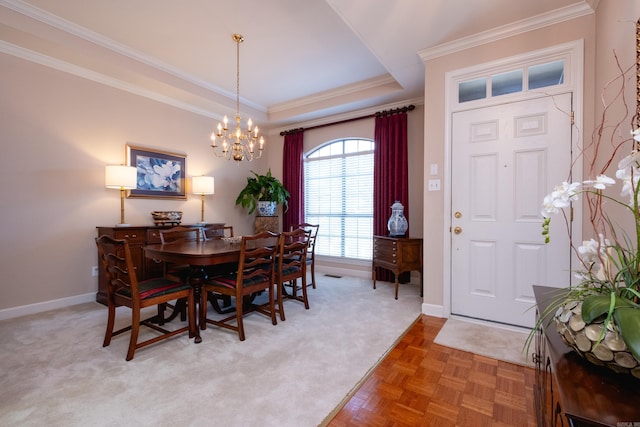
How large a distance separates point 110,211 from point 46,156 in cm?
84

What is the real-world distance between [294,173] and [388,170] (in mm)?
1834

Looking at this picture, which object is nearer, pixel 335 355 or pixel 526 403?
pixel 526 403

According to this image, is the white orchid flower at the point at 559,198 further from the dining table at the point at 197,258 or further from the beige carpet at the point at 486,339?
the dining table at the point at 197,258

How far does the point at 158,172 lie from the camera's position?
3.97m

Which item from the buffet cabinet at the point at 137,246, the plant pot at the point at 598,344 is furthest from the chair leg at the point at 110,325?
the plant pot at the point at 598,344

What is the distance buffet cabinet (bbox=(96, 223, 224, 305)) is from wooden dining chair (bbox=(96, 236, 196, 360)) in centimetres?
120

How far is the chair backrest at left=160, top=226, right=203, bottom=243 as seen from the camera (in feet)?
10.1

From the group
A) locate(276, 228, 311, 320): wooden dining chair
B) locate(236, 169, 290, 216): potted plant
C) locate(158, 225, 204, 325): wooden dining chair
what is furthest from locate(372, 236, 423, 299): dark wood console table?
locate(158, 225, 204, 325): wooden dining chair

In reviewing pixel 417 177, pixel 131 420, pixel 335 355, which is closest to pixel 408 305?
pixel 335 355

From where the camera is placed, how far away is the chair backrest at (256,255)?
2.31 m

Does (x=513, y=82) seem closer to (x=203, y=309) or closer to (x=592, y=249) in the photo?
(x=592, y=249)

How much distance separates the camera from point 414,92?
3.88 meters

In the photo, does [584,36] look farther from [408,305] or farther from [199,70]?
[199,70]

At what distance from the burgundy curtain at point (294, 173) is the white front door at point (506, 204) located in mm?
2964
